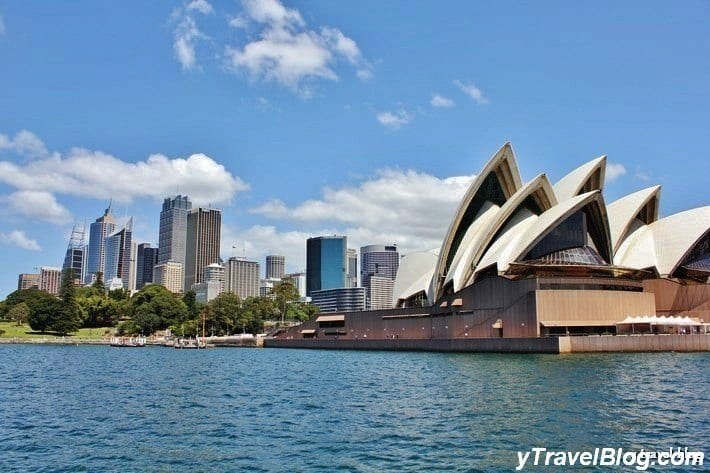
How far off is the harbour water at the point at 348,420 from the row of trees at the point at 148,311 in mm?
79343

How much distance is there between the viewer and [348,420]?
1980 centimetres

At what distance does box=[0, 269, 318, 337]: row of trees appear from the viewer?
360ft

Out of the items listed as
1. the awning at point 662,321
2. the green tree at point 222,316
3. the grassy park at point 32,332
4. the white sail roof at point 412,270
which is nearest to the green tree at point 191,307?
the green tree at point 222,316

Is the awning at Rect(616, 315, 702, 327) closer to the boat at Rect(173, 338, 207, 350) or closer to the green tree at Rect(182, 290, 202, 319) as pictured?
the boat at Rect(173, 338, 207, 350)

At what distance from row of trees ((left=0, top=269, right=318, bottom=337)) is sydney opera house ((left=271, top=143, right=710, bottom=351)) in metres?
47.2

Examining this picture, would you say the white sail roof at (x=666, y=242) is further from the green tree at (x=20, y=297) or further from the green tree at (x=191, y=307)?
the green tree at (x=20, y=297)

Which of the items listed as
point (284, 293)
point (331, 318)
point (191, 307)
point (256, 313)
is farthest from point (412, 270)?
point (191, 307)

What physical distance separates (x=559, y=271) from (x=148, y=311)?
3327 inches

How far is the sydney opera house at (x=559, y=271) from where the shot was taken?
5559cm

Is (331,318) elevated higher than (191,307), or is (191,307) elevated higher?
(191,307)

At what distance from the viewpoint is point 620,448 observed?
15.0 metres

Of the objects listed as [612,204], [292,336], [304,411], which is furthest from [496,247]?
[304,411]

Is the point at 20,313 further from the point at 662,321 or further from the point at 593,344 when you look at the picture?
the point at 662,321

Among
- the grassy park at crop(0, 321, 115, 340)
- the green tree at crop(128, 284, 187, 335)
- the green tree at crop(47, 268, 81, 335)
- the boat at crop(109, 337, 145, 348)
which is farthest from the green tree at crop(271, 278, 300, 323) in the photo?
the green tree at crop(47, 268, 81, 335)
